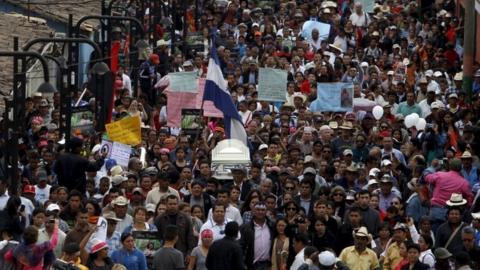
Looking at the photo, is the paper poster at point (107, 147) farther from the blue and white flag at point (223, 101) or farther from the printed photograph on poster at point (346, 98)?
the printed photograph on poster at point (346, 98)

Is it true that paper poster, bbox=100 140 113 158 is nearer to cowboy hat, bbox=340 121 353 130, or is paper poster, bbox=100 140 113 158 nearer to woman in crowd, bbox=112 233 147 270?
cowboy hat, bbox=340 121 353 130

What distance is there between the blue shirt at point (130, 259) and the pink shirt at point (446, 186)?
203 inches

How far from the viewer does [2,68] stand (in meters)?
40.5

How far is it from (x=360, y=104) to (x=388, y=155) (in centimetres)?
530

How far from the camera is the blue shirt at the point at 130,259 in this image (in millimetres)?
25641

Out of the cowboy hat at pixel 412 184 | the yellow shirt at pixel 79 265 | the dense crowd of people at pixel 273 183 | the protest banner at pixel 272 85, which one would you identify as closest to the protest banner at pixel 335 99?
the dense crowd of people at pixel 273 183

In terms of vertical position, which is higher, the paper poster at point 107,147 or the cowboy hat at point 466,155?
the cowboy hat at point 466,155

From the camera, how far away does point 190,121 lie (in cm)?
3497

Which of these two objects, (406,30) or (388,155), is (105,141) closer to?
(388,155)

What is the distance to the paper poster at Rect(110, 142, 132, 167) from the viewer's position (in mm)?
31625

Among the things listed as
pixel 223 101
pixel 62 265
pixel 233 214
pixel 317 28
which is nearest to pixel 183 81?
pixel 223 101

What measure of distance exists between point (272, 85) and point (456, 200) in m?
9.23

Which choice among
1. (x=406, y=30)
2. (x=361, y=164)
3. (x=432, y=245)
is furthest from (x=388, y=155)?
(x=406, y=30)

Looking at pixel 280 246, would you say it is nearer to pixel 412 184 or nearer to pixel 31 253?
pixel 31 253
